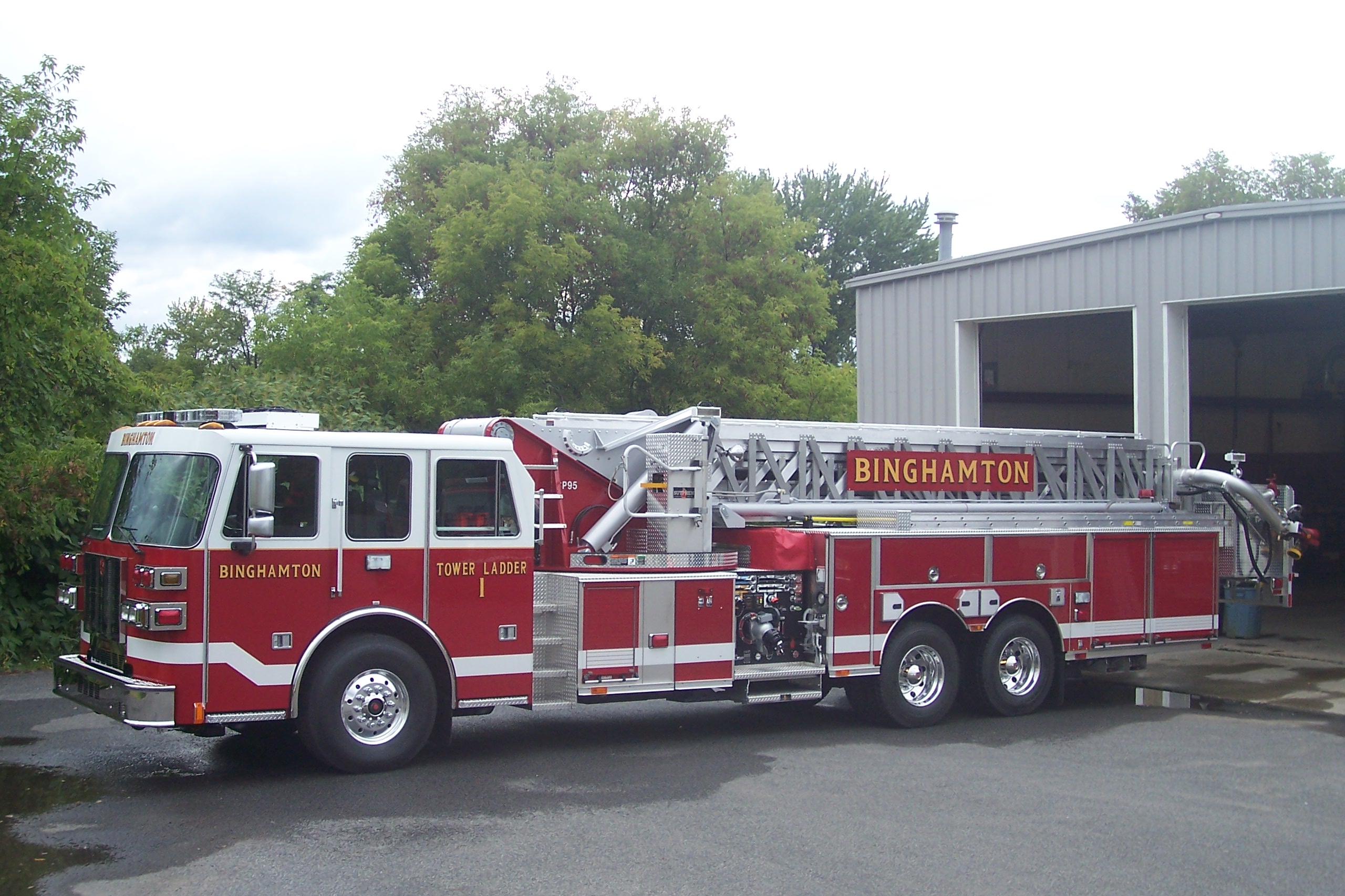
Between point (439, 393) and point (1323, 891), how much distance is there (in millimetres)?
23335

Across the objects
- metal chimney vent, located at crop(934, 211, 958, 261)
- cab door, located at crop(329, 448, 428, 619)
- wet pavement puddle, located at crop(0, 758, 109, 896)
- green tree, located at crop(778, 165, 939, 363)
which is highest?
green tree, located at crop(778, 165, 939, 363)

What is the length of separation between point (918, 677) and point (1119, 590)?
257 centimetres

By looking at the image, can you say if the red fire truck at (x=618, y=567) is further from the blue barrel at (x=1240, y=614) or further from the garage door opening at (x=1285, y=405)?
the garage door opening at (x=1285, y=405)

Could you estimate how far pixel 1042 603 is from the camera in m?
11.7

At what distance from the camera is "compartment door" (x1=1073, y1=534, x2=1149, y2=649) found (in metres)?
12.1

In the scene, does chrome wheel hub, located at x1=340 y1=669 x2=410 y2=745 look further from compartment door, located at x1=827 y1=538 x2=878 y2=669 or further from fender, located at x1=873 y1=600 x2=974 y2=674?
fender, located at x1=873 y1=600 x2=974 y2=674

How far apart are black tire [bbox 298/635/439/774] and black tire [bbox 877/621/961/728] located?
13.6 feet

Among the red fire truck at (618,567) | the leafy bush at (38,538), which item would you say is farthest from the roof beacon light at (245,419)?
the leafy bush at (38,538)

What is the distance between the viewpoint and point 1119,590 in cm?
1224

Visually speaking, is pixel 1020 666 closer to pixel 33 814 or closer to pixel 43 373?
pixel 33 814

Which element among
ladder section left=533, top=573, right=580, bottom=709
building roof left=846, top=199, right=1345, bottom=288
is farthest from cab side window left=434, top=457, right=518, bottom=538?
building roof left=846, top=199, right=1345, bottom=288

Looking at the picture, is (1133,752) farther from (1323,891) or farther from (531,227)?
(531,227)

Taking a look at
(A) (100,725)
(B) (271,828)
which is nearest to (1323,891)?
(B) (271,828)

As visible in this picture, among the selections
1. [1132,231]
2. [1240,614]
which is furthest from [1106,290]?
[1240,614]
